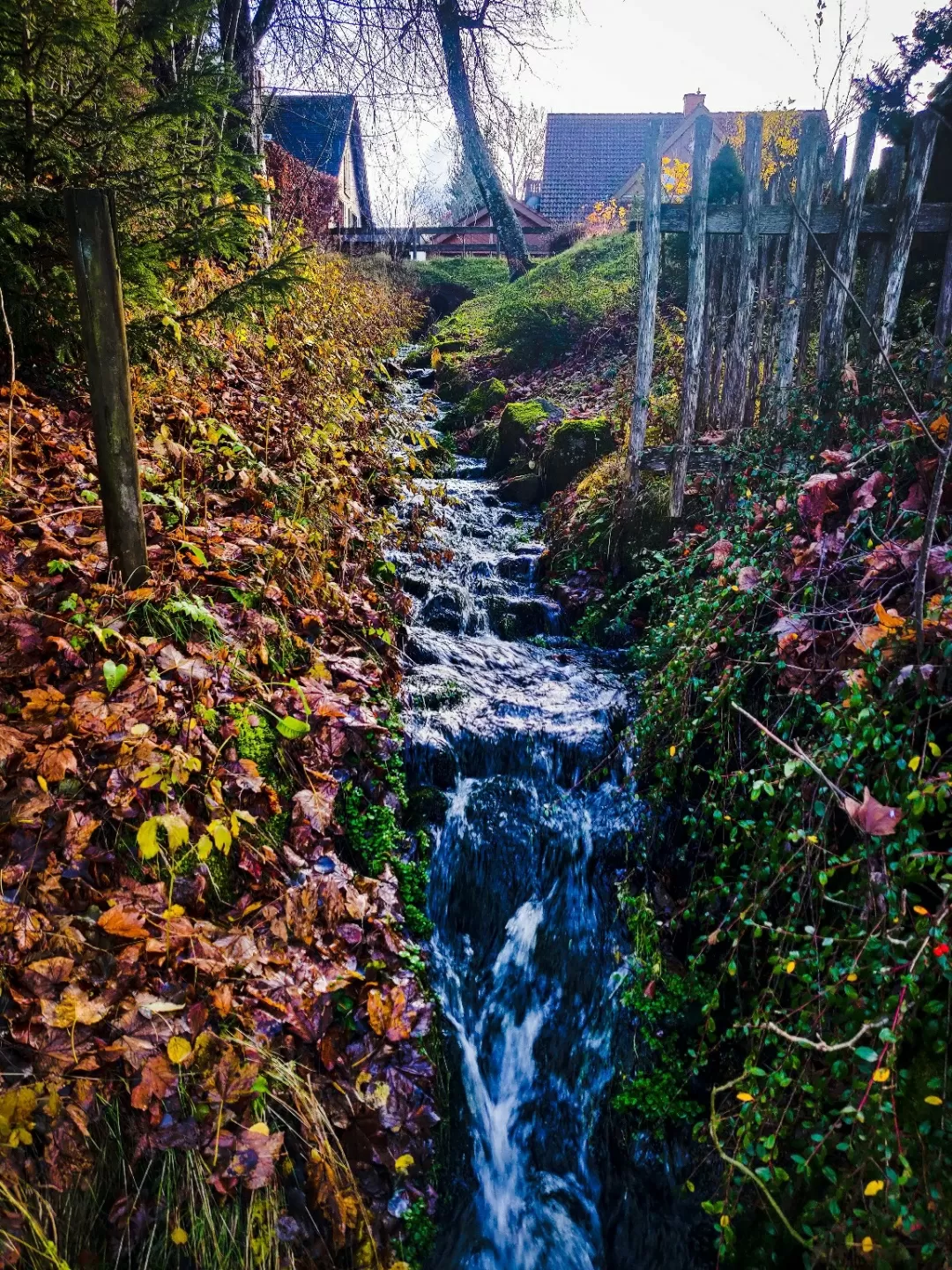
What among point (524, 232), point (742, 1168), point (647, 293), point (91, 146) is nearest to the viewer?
point (742, 1168)

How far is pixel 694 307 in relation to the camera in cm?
521

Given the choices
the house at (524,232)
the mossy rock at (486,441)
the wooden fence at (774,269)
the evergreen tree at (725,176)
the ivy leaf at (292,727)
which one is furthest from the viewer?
the house at (524,232)

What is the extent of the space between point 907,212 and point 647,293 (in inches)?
68.2

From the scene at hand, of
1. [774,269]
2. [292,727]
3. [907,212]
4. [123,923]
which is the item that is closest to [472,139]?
[774,269]

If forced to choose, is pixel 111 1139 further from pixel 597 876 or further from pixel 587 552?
pixel 587 552

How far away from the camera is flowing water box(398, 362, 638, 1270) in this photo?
3383 millimetres

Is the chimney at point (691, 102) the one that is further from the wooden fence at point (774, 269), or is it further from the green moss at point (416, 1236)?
the green moss at point (416, 1236)

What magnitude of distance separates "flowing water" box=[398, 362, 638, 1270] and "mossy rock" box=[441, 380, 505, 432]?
17.0 ft

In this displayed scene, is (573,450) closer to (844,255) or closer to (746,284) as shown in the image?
(746,284)

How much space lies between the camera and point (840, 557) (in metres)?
3.63

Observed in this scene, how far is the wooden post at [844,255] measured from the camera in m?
4.66

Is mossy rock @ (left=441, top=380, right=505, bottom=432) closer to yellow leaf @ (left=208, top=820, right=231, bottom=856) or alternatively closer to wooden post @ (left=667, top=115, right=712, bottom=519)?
wooden post @ (left=667, top=115, right=712, bottom=519)

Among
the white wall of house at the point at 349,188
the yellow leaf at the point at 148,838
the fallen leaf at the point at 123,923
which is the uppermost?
the white wall of house at the point at 349,188

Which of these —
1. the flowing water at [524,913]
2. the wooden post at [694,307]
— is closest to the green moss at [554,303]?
the wooden post at [694,307]
